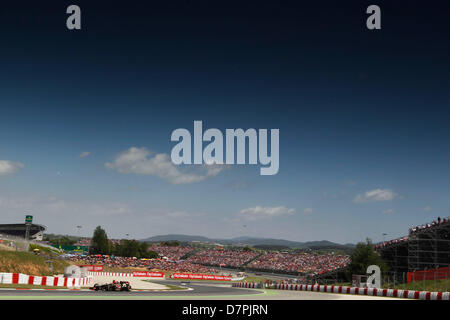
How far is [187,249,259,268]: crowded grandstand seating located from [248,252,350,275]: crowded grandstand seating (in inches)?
238

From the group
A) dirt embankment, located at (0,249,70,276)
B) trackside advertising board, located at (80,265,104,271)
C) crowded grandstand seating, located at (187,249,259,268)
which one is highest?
dirt embankment, located at (0,249,70,276)

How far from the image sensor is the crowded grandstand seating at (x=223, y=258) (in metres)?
129

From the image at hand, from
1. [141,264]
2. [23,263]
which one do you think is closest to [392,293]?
[23,263]

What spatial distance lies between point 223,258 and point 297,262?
33320 millimetres


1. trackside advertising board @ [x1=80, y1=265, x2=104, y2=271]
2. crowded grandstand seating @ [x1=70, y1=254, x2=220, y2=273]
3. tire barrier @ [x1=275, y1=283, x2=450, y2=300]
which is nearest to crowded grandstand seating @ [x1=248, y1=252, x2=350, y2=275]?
crowded grandstand seating @ [x1=70, y1=254, x2=220, y2=273]

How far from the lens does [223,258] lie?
13600cm

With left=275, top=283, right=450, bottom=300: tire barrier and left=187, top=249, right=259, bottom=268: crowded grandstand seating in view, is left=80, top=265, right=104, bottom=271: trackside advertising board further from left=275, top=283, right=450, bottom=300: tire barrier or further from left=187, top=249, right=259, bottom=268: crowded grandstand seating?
left=275, top=283, right=450, bottom=300: tire barrier

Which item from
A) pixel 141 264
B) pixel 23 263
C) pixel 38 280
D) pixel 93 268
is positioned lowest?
pixel 141 264

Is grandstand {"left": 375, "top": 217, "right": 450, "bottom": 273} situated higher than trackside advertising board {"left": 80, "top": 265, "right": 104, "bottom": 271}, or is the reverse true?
grandstand {"left": 375, "top": 217, "right": 450, "bottom": 273}

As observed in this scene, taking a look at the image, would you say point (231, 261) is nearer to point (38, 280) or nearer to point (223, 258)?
point (223, 258)

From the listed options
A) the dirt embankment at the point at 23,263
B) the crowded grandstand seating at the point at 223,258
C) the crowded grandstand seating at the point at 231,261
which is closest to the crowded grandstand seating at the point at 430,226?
the crowded grandstand seating at the point at 231,261

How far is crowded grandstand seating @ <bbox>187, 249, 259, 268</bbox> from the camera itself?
128875 mm
